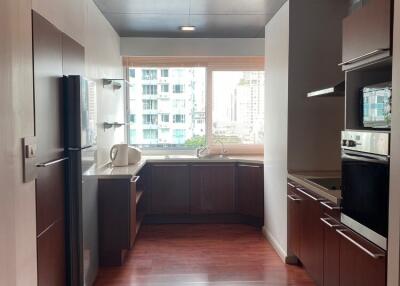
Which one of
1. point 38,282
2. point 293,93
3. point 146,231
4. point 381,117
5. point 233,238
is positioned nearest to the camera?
point 381,117

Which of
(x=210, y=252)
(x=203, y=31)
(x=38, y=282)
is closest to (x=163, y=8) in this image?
(x=203, y=31)

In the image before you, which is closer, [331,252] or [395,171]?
[395,171]

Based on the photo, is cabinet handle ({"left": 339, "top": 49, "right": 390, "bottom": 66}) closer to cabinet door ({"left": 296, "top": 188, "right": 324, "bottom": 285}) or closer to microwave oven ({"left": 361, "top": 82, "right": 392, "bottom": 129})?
microwave oven ({"left": 361, "top": 82, "right": 392, "bottom": 129})

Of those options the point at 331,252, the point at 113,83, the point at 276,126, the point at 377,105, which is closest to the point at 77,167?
the point at 331,252

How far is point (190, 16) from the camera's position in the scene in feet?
13.9

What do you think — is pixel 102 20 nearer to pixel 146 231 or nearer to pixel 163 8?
pixel 163 8

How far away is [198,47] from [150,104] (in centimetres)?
101

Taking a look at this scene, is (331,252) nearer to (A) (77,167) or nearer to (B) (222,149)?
(A) (77,167)

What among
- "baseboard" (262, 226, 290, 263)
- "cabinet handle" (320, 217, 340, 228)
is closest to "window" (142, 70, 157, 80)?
"baseboard" (262, 226, 290, 263)

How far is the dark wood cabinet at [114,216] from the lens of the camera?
359cm

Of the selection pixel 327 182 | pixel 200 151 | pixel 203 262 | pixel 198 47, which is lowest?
pixel 203 262

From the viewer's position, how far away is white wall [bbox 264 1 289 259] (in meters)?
3.72

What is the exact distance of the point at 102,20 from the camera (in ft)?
13.7

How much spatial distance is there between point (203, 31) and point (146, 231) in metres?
2.51
